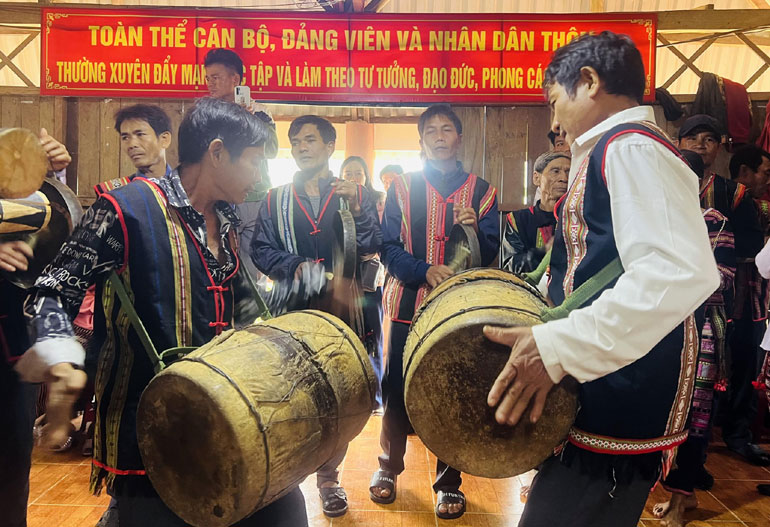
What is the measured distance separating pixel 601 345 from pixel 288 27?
15.3ft

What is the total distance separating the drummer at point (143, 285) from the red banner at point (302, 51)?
3445 mm

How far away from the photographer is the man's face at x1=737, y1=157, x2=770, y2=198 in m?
4.67

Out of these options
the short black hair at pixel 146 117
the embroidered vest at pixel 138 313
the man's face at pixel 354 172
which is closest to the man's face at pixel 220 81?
the short black hair at pixel 146 117

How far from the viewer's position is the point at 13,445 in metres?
1.98

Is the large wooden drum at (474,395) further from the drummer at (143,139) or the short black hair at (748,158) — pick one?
the short black hair at (748,158)

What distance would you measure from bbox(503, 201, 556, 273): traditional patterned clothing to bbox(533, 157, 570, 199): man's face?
0.40 feet

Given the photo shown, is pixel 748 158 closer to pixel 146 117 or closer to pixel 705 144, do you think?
pixel 705 144

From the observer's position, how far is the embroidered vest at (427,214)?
11.0 ft

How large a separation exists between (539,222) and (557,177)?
0.89 ft

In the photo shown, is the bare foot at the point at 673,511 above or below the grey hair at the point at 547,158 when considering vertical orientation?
below

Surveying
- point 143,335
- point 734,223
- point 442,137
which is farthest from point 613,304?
point 734,223

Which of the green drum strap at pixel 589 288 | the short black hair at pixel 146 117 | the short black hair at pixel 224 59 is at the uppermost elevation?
the short black hair at pixel 224 59

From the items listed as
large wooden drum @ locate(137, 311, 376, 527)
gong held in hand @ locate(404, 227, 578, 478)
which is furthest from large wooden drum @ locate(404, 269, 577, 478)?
large wooden drum @ locate(137, 311, 376, 527)

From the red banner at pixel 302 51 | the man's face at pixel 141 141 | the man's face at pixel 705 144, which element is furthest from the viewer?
the red banner at pixel 302 51
